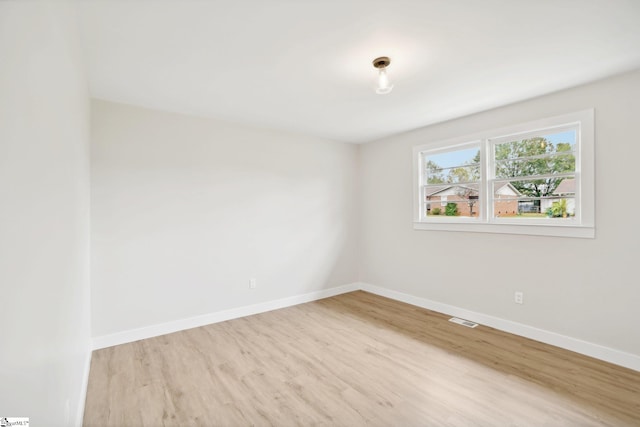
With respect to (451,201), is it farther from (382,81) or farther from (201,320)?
(201,320)

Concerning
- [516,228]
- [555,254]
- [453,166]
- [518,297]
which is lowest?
[518,297]

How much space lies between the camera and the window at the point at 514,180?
280 centimetres

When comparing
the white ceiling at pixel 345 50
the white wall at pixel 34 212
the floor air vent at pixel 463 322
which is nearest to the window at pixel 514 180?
the white ceiling at pixel 345 50

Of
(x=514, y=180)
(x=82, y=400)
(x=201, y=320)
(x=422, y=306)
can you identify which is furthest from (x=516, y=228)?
(x=82, y=400)

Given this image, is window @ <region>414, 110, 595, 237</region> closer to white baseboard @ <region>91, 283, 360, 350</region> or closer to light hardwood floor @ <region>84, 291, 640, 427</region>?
light hardwood floor @ <region>84, 291, 640, 427</region>

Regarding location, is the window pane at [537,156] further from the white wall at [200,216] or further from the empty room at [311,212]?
the white wall at [200,216]

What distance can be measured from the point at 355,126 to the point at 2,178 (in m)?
3.71

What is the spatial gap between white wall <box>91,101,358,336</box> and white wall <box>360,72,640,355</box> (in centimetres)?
120

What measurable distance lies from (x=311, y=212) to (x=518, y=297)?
2.76m

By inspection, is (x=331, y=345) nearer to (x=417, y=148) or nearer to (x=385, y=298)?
(x=385, y=298)

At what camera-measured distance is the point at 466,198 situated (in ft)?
12.3

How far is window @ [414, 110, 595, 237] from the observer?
2797mm

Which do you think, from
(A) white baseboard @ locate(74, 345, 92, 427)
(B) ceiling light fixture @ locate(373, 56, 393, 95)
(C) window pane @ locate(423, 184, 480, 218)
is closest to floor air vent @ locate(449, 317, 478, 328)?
(C) window pane @ locate(423, 184, 480, 218)

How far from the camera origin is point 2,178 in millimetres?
633
